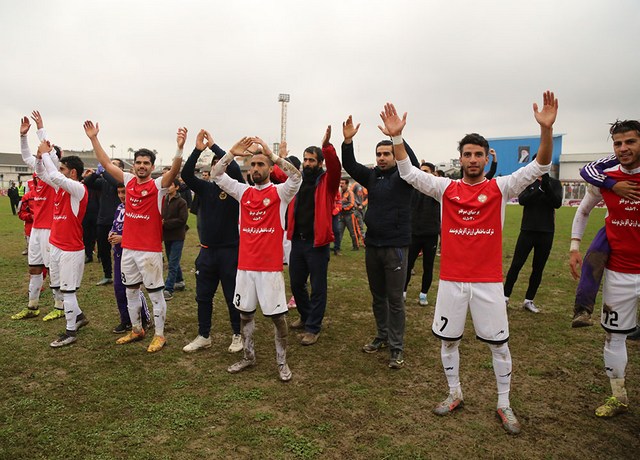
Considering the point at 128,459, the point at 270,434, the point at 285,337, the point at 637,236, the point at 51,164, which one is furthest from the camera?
the point at 51,164

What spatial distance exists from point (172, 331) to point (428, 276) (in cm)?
432

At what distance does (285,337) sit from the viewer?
4.71 meters

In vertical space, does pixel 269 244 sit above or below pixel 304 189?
below

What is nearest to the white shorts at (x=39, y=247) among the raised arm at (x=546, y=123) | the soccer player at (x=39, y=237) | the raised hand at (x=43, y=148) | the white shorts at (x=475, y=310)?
the soccer player at (x=39, y=237)

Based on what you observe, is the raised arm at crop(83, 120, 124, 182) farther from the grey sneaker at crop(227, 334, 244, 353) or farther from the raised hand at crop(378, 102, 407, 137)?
the raised hand at crop(378, 102, 407, 137)

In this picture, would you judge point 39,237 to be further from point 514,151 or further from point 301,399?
point 514,151

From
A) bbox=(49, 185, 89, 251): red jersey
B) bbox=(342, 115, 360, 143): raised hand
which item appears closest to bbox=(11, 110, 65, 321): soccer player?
bbox=(49, 185, 89, 251): red jersey

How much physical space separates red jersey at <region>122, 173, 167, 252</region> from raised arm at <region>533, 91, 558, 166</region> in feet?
13.9

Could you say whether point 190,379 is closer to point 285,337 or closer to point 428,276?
point 285,337

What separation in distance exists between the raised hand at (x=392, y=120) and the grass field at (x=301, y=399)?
8.61ft

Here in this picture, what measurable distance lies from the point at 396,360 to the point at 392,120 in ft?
9.07

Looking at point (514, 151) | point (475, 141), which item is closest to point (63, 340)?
point (475, 141)

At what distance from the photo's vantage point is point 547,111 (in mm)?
3490

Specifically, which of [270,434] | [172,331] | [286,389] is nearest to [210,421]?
[270,434]
